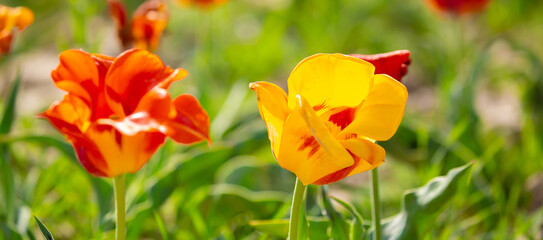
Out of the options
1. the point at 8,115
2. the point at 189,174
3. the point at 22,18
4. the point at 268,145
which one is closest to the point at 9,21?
the point at 22,18

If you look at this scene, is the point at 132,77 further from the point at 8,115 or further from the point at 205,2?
the point at 205,2

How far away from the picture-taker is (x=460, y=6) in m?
2.10

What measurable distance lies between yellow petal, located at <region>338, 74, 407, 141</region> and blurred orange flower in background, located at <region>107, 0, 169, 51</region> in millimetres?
756

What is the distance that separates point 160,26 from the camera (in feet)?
4.49

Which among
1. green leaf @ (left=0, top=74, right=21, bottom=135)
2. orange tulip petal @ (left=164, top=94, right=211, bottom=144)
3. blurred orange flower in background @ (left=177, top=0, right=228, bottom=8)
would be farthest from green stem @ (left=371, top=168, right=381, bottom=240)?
blurred orange flower in background @ (left=177, top=0, right=228, bottom=8)

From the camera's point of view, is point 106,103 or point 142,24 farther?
point 142,24

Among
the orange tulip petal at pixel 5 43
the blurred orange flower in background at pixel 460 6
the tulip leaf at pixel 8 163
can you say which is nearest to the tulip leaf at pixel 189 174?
the tulip leaf at pixel 8 163

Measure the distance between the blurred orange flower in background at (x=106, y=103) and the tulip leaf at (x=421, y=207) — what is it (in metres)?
0.40

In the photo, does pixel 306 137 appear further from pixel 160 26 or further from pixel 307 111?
pixel 160 26

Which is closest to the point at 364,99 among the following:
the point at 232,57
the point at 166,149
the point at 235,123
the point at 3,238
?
the point at 3,238

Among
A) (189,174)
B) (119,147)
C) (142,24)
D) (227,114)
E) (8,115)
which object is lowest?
(227,114)

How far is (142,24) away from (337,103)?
2.40 ft

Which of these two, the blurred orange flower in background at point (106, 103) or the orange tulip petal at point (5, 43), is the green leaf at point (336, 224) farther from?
the orange tulip petal at point (5, 43)

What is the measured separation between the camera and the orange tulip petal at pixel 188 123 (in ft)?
2.15
